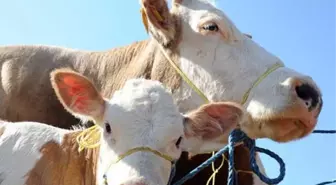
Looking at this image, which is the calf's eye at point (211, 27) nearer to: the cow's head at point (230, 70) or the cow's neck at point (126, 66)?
the cow's head at point (230, 70)

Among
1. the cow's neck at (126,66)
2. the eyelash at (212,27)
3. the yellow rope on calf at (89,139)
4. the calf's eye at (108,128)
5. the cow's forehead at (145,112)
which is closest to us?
the cow's forehead at (145,112)

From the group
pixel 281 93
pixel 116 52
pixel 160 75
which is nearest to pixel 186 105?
pixel 160 75

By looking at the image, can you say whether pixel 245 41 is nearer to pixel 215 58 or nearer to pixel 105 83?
pixel 215 58

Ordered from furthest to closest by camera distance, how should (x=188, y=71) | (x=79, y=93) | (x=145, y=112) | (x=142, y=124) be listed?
1. (x=188, y=71)
2. (x=79, y=93)
3. (x=145, y=112)
4. (x=142, y=124)

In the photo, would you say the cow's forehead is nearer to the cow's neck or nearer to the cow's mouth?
the cow's mouth

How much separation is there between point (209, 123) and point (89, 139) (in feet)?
2.95

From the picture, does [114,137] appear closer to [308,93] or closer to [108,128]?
[108,128]

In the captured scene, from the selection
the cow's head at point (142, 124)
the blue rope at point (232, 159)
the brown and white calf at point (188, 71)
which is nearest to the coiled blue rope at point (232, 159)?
the blue rope at point (232, 159)

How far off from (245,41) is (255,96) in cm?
61

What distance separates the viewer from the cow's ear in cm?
605

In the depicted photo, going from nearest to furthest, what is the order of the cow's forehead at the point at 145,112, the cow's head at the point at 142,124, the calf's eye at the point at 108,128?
the cow's head at the point at 142,124 → the cow's forehead at the point at 145,112 → the calf's eye at the point at 108,128

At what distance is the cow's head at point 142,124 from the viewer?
452 cm

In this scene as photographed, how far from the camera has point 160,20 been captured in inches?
240

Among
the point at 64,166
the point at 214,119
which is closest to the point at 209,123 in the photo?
the point at 214,119
